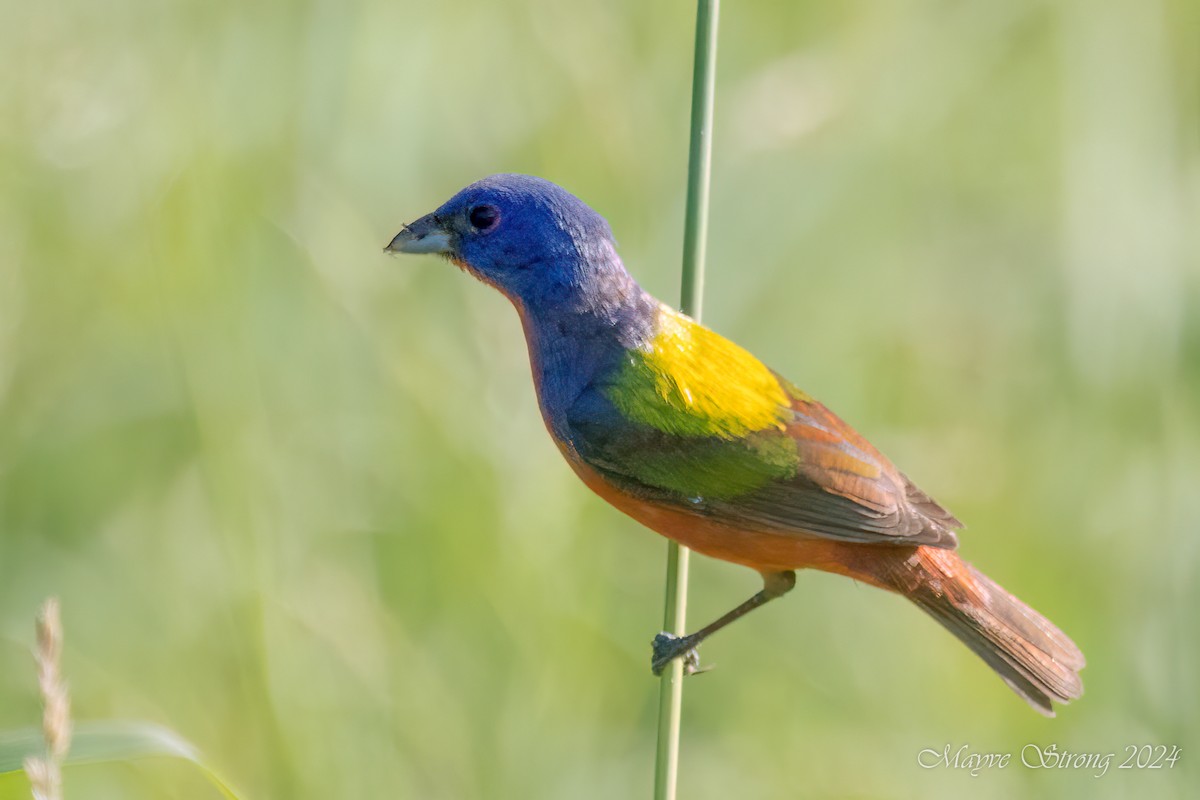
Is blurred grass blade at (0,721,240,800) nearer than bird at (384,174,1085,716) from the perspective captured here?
Yes

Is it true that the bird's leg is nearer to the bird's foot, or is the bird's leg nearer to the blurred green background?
the bird's foot

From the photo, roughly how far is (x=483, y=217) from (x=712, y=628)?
132cm

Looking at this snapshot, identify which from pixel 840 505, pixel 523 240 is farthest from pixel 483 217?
pixel 840 505

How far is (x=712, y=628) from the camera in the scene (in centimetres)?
367

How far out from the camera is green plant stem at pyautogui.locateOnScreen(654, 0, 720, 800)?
2775mm

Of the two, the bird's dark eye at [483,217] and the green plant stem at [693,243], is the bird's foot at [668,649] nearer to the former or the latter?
the green plant stem at [693,243]

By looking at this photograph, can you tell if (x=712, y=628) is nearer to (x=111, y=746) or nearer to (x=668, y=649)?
(x=668, y=649)

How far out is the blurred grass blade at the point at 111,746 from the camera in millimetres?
2295

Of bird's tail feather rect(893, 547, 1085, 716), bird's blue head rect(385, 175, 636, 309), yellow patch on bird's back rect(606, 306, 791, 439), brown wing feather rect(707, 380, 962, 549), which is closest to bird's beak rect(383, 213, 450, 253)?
bird's blue head rect(385, 175, 636, 309)

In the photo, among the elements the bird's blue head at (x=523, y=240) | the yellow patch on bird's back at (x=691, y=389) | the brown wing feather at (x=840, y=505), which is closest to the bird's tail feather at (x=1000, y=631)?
the brown wing feather at (x=840, y=505)

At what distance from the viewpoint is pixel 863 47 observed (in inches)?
203

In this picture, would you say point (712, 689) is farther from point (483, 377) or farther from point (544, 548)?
point (483, 377)

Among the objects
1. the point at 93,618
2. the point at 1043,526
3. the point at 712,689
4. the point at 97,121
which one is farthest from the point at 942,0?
the point at 93,618

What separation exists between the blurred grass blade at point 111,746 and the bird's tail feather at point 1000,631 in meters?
1.91
